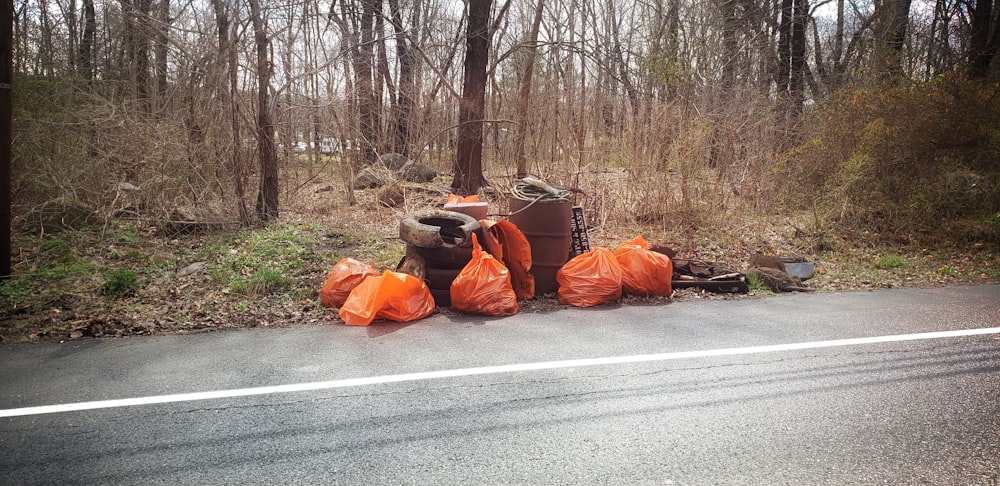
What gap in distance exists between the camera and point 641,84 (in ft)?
41.8

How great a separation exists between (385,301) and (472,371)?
5.48 ft

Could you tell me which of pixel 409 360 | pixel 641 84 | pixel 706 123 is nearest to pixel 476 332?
pixel 409 360

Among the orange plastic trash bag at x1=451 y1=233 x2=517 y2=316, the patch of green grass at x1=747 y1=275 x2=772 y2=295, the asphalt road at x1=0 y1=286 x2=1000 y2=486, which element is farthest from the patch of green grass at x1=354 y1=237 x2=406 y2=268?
the patch of green grass at x1=747 y1=275 x2=772 y2=295

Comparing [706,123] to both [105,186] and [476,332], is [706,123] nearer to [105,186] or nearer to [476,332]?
[476,332]

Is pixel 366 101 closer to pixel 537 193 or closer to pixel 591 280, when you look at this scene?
pixel 537 193

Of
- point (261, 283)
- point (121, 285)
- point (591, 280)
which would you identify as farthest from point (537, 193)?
point (121, 285)

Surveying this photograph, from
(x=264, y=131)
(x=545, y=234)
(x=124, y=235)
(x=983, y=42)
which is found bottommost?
(x=124, y=235)

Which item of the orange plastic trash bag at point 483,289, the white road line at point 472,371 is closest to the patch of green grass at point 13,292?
the white road line at point 472,371

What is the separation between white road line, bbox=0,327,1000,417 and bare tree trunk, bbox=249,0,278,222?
6.21m

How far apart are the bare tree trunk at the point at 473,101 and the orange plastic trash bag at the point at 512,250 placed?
18.8 feet

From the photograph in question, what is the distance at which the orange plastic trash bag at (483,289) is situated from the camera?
6133 millimetres

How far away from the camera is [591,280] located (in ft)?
21.8

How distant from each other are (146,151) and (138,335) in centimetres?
522

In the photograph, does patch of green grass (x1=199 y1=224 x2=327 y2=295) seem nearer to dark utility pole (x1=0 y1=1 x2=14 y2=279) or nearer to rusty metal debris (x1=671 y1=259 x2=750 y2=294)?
dark utility pole (x1=0 y1=1 x2=14 y2=279)
